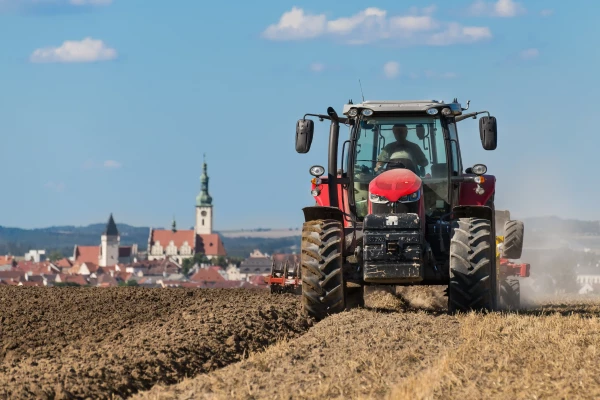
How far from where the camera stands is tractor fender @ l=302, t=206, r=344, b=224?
13.6m

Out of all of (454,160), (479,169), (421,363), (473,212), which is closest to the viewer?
(421,363)

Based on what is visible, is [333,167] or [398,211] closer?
[398,211]

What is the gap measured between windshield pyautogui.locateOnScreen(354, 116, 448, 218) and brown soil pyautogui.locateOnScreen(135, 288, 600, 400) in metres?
2.24

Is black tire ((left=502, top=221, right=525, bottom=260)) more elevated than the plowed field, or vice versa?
black tire ((left=502, top=221, right=525, bottom=260))

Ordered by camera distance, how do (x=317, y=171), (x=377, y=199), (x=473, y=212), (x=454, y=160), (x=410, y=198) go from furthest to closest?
Answer: 1. (x=454, y=160)
2. (x=317, y=171)
3. (x=473, y=212)
4. (x=377, y=199)
5. (x=410, y=198)

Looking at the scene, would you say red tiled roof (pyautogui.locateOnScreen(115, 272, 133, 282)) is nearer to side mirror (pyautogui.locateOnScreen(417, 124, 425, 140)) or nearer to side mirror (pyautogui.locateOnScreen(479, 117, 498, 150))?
side mirror (pyautogui.locateOnScreen(417, 124, 425, 140))

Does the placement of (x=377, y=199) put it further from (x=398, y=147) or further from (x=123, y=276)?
(x=123, y=276)

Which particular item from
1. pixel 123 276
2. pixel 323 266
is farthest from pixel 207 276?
pixel 323 266

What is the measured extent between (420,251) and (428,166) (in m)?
1.73

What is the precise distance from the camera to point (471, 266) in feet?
42.8

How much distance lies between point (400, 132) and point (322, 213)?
1.48m

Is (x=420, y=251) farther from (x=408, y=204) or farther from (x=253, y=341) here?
(x=253, y=341)

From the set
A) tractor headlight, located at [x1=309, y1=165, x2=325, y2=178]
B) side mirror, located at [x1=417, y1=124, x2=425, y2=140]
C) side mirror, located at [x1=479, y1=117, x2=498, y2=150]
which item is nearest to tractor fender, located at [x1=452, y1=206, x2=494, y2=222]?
side mirror, located at [x1=479, y1=117, x2=498, y2=150]

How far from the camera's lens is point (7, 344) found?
1173 centimetres
